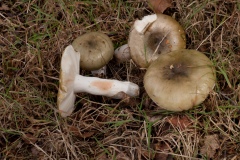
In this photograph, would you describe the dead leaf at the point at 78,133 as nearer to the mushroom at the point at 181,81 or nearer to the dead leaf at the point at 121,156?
the dead leaf at the point at 121,156

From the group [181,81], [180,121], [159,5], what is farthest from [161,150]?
[159,5]

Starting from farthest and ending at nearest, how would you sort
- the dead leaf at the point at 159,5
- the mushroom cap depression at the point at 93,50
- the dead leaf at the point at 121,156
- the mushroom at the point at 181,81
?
the dead leaf at the point at 159,5, the mushroom cap depression at the point at 93,50, the dead leaf at the point at 121,156, the mushroom at the point at 181,81

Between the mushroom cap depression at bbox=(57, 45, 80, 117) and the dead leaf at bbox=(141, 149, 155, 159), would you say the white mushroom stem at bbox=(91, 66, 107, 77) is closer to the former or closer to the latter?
the mushroom cap depression at bbox=(57, 45, 80, 117)

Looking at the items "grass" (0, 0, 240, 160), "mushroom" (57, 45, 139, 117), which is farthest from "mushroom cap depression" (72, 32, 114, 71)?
"grass" (0, 0, 240, 160)

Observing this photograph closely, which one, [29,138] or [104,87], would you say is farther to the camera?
[104,87]

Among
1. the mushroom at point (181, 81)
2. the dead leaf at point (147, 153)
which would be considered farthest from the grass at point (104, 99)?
Result: the mushroom at point (181, 81)

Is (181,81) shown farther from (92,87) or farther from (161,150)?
(92,87)
